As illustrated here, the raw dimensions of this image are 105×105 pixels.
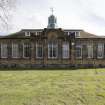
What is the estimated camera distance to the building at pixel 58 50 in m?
33.0

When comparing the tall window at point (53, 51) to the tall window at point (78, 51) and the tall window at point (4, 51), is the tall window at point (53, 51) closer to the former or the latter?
the tall window at point (78, 51)

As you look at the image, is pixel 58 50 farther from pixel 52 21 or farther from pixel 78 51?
pixel 52 21

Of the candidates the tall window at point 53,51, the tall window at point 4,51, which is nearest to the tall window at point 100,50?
the tall window at point 53,51

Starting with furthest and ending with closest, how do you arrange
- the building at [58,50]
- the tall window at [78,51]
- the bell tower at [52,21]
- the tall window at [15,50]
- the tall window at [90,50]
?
1. the bell tower at [52,21]
2. the tall window at [15,50]
3. the tall window at [90,50]
4. the tall window at [78,51]
5. the building at [58,50]

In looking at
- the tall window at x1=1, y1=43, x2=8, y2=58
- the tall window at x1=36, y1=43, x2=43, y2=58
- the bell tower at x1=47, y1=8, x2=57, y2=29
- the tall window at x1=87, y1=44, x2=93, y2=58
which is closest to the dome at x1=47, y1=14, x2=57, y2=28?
the bell tower at x1=47, y1=8, x2=57, y2=29

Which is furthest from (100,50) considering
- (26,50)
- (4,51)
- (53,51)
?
(4,51)

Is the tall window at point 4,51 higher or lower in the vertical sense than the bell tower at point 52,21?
lower

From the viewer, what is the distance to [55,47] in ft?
109

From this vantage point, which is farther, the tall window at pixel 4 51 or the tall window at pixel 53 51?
the tall window at pixel 4 51

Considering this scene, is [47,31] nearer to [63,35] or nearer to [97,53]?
[63,35]

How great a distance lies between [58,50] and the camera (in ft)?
109

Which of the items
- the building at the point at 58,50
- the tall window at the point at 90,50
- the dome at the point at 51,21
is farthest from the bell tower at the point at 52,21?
the tall window at the point at 90,50

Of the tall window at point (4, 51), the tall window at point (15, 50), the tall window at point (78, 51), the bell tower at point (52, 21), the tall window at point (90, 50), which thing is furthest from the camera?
the bell tower at point (52, 21)

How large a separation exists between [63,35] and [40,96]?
21.8 m
